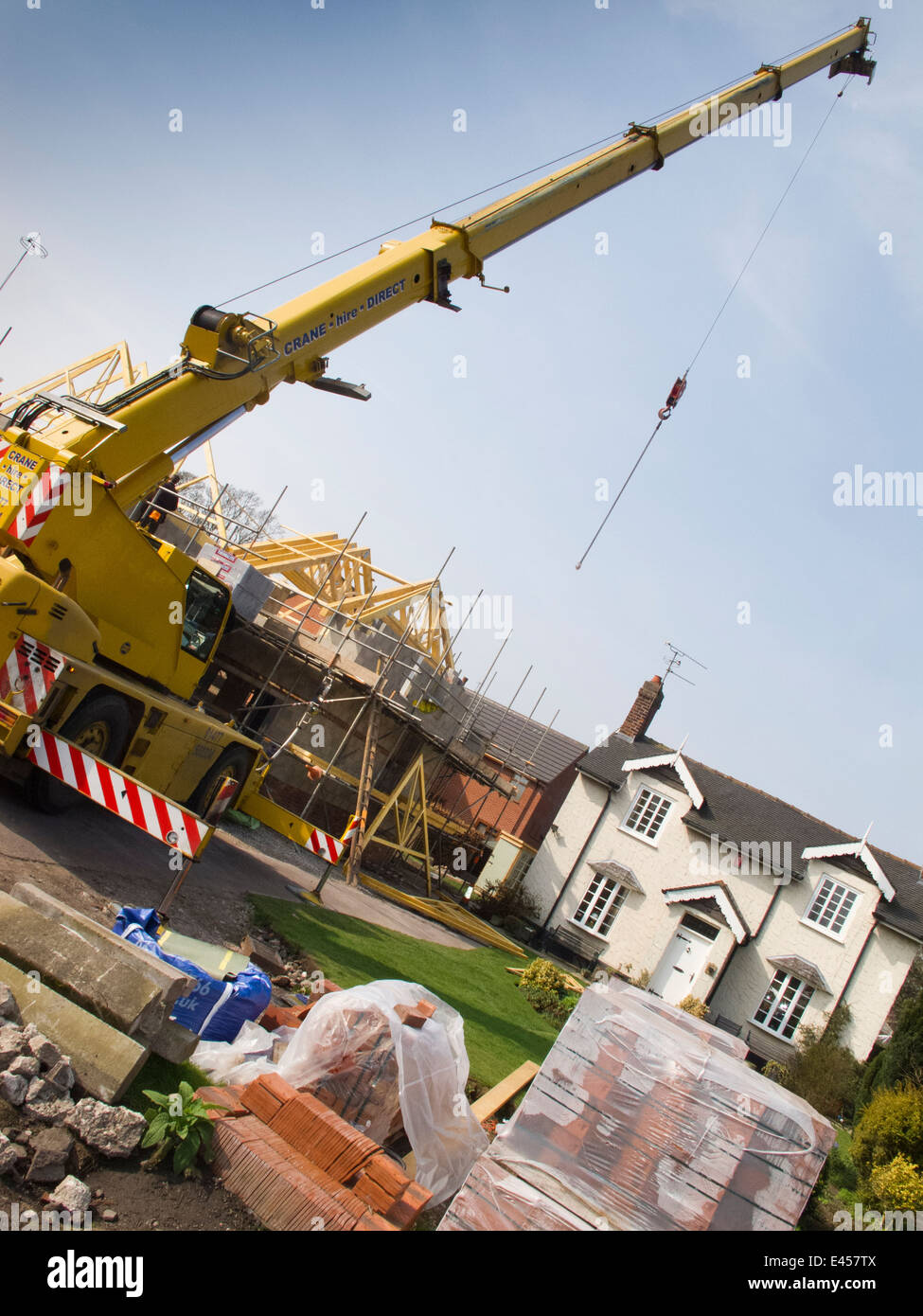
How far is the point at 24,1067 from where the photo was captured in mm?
4223

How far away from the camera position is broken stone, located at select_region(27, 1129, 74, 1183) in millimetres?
3876

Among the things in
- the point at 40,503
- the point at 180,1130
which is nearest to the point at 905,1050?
the point at 180,1130

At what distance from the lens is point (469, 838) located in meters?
29.6

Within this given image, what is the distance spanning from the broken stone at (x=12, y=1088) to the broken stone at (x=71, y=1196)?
0.49 metres

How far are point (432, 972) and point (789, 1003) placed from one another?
49.3ft

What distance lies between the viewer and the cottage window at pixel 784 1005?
23.4m

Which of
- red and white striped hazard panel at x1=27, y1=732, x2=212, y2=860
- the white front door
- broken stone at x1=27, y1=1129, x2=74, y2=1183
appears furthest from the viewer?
the white front door

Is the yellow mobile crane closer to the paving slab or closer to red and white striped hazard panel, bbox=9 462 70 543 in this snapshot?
red and white striped hazard panel, bbox=9 462 70 543

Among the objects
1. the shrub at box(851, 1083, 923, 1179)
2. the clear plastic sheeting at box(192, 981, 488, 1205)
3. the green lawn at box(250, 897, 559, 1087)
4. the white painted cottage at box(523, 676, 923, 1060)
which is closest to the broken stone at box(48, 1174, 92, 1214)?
the clear plastic sheeting at box(192, 981, 488, 1205)

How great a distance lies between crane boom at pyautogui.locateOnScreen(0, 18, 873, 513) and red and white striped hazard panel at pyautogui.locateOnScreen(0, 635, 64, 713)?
1.65 meters

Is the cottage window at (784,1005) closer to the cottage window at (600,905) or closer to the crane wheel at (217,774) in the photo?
the cottage window at (600,905)

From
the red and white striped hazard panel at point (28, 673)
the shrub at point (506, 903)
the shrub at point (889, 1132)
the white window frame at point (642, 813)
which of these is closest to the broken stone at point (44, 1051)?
the red and white striped hazard panel at point (28, 673)

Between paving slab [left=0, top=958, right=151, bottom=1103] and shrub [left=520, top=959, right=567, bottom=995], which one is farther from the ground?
shrub [left=520, top=959, right=567, bottom=995]
